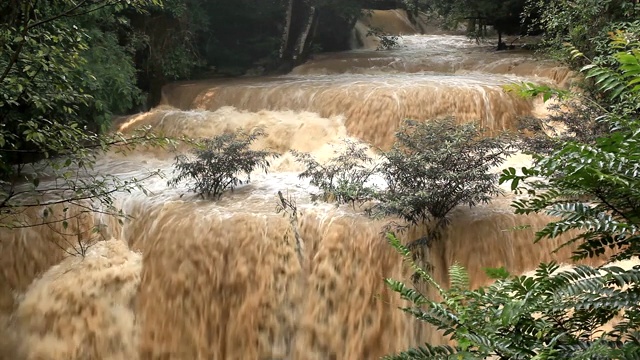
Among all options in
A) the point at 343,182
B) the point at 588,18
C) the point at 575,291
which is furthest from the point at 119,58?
the point at 575,291

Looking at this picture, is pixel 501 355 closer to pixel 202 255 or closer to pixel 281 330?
pixel 281 330

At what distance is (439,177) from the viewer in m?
5.06

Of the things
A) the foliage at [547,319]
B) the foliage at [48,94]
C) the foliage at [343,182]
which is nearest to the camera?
the foliage at [547,319]

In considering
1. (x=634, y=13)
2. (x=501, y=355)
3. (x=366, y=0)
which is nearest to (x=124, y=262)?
(x=501, y=355)

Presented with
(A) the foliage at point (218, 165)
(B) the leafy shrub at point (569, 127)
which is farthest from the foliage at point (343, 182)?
(B) the leafy shrub at point (569, 127)

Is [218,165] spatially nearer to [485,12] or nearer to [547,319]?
[547,319]

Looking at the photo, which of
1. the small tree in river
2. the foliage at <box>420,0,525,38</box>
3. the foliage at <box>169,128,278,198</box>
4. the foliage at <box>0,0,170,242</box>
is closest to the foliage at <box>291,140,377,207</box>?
the small tree in river

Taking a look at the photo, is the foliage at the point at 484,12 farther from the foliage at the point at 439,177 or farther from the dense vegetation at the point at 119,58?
the foliage at the point at 439,177

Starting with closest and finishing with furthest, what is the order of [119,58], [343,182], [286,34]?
[343,182]
[119,58]
[286,34]

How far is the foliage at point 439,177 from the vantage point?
5.03 m

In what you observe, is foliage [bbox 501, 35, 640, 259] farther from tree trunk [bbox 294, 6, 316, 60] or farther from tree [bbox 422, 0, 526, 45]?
tree trunk [bbox 294, 6, 316, 60]

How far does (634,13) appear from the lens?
764cm

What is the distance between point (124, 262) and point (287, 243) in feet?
6.30

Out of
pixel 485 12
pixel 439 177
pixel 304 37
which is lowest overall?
pixel 439 177
